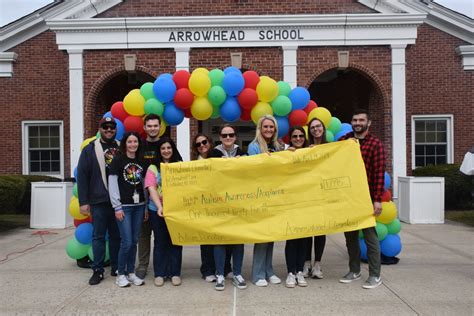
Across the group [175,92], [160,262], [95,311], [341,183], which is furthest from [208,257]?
[175,92]

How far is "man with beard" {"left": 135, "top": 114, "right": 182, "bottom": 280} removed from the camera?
5.10 meters

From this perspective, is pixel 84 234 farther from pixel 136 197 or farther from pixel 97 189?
pixel 136 197

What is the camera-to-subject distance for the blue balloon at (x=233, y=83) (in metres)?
5.86

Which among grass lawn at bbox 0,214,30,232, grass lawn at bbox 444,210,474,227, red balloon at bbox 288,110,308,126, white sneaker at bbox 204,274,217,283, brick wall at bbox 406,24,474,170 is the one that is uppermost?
brick wall at bbox 406,24,474,170

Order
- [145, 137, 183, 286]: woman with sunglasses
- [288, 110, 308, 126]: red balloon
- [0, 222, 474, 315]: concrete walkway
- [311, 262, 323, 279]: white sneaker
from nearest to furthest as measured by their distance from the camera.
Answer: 1. [0, 222, 474, 315]: concrete walkway
2. [145, 137, 183, 286]: woman with sunglasses
3. [311, 262, 323, 279]: white sneaker
4. [288, 110, 308, 126]: red balloon

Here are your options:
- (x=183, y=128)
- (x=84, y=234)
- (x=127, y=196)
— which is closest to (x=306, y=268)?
(x=127, y=196)

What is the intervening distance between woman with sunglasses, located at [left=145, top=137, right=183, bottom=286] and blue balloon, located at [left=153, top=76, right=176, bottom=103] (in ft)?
3.13

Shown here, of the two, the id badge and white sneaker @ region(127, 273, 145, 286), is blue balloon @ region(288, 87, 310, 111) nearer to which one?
the id badge

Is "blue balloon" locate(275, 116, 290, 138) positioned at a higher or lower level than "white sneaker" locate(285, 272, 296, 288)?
higher

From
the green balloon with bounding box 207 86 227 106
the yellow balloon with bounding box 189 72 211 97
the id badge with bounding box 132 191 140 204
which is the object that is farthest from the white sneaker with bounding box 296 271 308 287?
the yellow balloon with bounding box 189 72 211 97

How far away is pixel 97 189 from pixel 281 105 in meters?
2.62

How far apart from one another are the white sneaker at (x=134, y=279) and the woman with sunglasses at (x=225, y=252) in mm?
878

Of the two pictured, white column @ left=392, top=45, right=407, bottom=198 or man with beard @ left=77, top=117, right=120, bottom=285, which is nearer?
man with beard @ left=77, top=117, right=120, bottom=285

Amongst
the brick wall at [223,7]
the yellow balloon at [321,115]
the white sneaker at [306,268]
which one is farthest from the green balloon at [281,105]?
the brick wall at [223,7]
